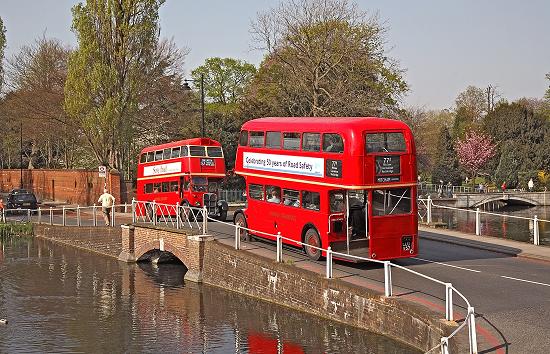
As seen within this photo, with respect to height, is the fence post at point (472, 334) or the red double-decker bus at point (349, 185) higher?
the red double-decker bus at point (349, 185)

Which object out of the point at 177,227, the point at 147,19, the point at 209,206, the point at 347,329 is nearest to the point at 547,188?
the point at 147,19

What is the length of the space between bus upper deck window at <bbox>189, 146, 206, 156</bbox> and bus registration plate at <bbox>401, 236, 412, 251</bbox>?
15479mm

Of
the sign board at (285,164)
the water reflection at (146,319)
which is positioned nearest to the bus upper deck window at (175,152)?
the water reflection at (146,319)

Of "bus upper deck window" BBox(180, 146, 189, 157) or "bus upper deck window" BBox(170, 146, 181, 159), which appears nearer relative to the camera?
"bus upper deck window" BBox(180, 146, 189, 157)

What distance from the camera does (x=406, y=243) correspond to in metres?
19.9

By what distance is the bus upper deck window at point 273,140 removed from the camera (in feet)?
74.0

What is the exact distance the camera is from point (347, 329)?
1719 centimetres

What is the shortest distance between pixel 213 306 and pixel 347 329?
19.4ft

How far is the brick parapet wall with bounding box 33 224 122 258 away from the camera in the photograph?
32188 millimetres

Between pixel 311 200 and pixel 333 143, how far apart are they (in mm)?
2071

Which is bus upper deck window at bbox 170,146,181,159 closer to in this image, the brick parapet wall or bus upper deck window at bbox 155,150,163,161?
bus upper deck window at bbox 155,150,163,161

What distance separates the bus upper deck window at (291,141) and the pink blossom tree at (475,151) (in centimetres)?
6649

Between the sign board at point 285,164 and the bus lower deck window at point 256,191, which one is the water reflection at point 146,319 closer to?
the bus lower deck window at point 256,191

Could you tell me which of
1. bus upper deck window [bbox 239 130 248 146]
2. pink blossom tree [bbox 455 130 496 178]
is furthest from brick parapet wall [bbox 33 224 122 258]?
pink blossom tree [bbox 455 130 496 178]
